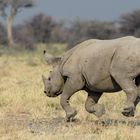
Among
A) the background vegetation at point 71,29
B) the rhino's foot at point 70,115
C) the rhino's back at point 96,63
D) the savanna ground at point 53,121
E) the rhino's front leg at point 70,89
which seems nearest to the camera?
the savanna ground at point 53,121

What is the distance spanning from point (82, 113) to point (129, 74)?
7.88 feet

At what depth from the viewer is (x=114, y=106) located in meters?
12.2

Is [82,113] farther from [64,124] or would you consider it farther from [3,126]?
[3,126]

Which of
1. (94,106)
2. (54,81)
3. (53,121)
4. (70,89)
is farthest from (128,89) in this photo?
(53,121)

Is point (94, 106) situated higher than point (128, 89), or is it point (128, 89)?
point (128, 89)

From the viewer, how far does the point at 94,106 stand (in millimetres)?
9633

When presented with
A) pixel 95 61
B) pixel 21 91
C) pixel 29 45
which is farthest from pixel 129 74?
pixel 29 45

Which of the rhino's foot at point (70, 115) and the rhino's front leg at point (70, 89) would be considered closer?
the rhino's front leg at point (70, 89)

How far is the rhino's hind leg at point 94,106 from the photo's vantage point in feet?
31.1

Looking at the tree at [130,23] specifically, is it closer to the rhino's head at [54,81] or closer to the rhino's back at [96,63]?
the rhino's head at [54,81]

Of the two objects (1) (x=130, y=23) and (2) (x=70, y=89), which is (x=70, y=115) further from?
(1) (x=130, y=23)

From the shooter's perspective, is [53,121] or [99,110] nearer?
[99,110]

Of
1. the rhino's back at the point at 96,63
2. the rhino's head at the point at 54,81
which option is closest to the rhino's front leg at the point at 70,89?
the rhino's back at the point at 96,63

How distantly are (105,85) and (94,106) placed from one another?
57cm
